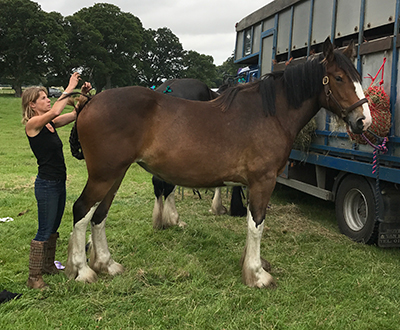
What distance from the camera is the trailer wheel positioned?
4230mm

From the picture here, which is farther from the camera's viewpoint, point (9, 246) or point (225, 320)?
point (9, 246)

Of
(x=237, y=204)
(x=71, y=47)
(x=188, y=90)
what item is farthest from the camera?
(x=71, y=47)

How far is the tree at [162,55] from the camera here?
162 ft

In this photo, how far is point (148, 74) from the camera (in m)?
47.6

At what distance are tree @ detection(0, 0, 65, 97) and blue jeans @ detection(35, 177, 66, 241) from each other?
3171 centimetres

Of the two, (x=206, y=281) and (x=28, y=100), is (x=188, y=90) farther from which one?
(x=206, y=281)

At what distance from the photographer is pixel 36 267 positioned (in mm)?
3070

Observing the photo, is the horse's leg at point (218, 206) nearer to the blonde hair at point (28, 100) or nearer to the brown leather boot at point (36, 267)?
the brown leather boot at point (36, 267)

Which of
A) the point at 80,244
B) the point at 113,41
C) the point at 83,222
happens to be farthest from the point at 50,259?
the point at 113,41

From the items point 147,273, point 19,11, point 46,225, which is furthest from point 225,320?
point 19,11

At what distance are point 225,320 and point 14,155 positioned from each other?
960cm

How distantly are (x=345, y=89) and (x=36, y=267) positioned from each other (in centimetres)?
317

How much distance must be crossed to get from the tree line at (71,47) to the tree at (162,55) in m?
0.19

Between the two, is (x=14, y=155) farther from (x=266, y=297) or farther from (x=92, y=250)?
(x=266, y=297)
